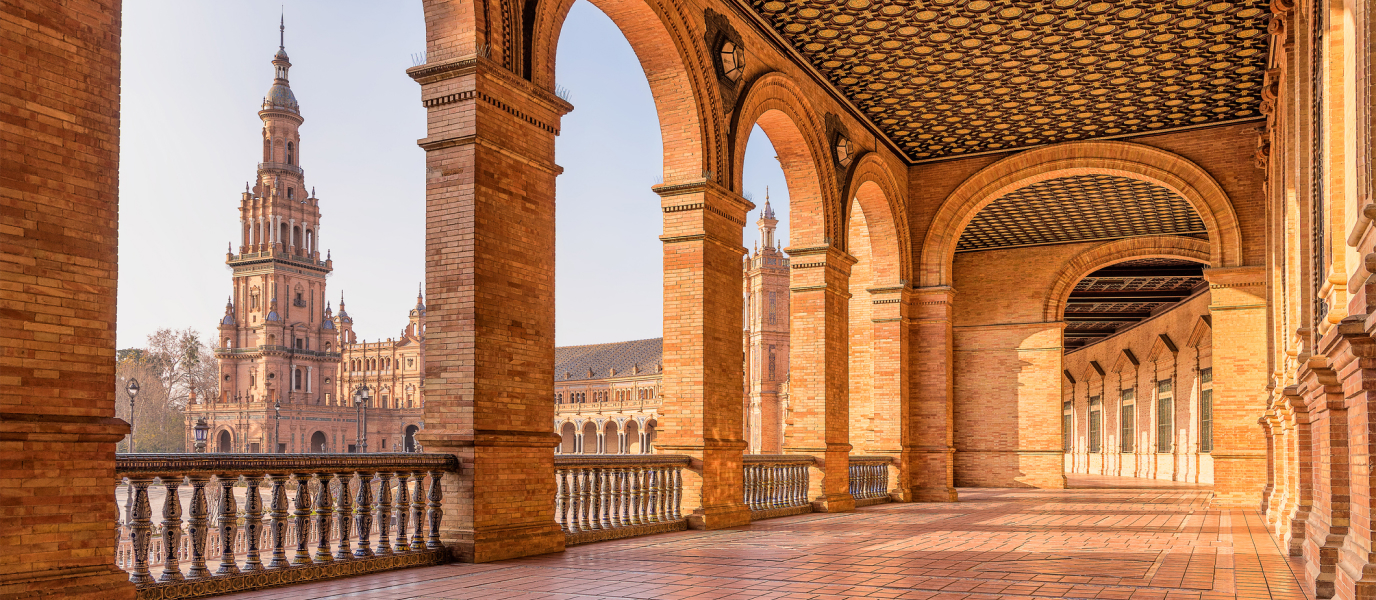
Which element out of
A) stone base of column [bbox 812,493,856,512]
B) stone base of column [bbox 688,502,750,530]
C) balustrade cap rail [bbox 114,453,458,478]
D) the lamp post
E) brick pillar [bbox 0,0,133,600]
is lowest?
the lamp post

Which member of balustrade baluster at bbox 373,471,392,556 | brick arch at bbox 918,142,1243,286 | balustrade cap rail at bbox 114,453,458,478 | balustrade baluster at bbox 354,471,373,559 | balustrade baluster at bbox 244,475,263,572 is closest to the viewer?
balustrade cap rail at bbox 114,453,458,478

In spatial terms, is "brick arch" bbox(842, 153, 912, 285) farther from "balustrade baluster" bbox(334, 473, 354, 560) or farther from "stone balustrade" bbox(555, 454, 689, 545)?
"balustrade baluster" bbox(334, 473, 354, 560)

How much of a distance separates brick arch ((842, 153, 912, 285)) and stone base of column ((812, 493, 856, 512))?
5.00 metres

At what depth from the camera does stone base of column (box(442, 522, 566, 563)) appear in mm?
8352

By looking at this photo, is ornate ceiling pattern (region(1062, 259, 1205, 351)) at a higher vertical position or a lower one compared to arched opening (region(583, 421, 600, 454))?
higher

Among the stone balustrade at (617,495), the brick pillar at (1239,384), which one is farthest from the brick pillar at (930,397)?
the stone balustrade at (617,495)

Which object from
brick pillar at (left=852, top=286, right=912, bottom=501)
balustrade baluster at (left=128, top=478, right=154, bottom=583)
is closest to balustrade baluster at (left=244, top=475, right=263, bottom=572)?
balustrade baluster at (left=128, top=478, right=154, bottom=583)

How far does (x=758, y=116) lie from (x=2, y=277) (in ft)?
33.7

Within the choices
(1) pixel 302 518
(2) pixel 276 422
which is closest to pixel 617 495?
(1) pixel 302 518

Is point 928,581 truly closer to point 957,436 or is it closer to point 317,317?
point 957,436

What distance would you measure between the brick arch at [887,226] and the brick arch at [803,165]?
2629 millimetres

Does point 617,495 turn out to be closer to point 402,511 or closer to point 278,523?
point 402,511

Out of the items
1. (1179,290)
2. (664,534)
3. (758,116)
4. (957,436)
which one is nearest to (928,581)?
(664,534)

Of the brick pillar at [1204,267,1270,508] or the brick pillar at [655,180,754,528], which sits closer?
the brick pillar at [655,180,754,528]
